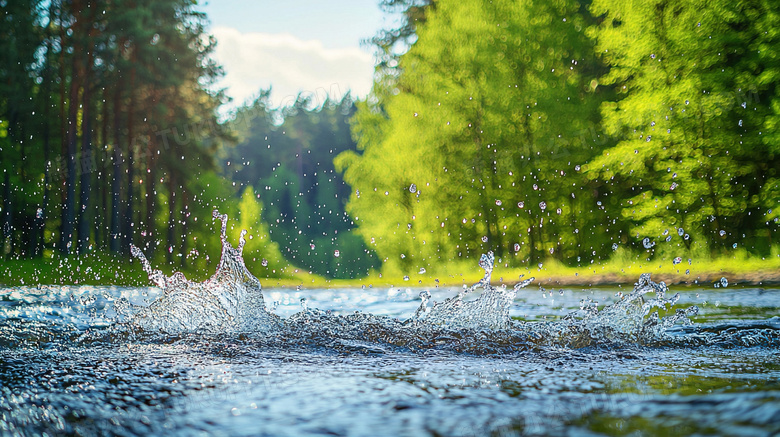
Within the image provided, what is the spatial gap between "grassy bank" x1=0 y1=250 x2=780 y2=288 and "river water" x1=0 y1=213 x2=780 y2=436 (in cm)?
493

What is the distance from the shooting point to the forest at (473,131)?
16.0 metres

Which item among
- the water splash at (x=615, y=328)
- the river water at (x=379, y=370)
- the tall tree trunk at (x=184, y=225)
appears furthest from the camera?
the tall tree trunk at (x=184, y=225)

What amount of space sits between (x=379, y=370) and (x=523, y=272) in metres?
14.1

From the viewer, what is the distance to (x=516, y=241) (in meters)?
21.5

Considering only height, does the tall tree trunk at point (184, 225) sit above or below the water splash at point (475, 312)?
above

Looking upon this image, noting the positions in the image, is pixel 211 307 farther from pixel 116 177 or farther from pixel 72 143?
pixel 116 177

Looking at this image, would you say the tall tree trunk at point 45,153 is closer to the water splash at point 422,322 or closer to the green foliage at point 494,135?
the green foliage at point 494,135

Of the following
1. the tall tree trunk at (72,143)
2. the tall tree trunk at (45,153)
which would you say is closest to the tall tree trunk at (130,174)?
the tall tree trunk at (72,143)

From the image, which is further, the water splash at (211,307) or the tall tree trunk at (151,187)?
the tall tree trunk at (151,187)

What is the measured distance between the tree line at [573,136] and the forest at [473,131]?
0.07 m

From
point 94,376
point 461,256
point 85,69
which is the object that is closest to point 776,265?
point 461,256

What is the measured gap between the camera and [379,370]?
3.75m

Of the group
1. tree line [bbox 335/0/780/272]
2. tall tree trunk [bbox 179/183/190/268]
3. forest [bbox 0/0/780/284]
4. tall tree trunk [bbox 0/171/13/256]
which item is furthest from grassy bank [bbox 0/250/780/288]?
tall tree trunk [bbox 179/183/190/268]

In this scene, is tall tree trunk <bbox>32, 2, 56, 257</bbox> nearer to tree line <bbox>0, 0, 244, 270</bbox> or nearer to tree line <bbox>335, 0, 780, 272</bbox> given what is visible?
tree line <bbox>0, 0, 244, 270</bbox>
